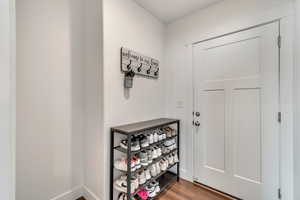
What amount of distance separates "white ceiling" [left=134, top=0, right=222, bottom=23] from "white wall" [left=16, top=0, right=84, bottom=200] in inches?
36.4

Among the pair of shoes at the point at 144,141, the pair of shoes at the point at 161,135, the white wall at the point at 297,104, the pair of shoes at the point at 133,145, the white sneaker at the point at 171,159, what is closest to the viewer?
the white wall at the point at 297,104

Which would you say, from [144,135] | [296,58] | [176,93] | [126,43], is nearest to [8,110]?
[144,135]

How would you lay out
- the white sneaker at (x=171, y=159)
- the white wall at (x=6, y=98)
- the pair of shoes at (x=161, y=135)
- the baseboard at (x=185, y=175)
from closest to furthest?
the white wall at (x=6, y=98)
the pair of shoes at (x=161, y=135)
the white sneaker at (x=171, y=159)
the baseboard at (x=185, y=175)

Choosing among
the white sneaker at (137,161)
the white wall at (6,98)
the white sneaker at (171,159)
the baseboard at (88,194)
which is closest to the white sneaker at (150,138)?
the white sneaker at (137,161)

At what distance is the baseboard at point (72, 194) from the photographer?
63.5 inches

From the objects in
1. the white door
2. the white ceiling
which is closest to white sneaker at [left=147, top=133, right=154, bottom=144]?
the white door

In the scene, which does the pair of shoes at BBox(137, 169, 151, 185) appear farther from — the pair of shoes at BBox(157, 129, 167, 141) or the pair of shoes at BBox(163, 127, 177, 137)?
the pair of shoes at BBox(163, 127, 177, 137)

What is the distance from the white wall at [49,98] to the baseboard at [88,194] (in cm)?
12

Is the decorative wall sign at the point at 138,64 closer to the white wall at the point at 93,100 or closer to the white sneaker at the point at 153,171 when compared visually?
the white wall at the point at 93,100

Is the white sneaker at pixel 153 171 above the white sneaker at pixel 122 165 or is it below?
below

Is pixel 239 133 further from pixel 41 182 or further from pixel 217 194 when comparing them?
pixel 41 182

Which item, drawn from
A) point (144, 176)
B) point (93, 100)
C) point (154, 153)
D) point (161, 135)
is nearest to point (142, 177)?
point (144, 176)

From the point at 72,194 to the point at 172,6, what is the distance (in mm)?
2774

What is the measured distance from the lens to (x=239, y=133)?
1.73 metres
